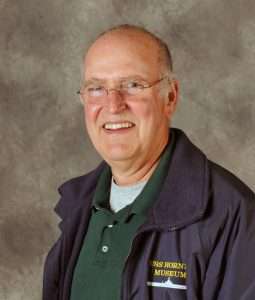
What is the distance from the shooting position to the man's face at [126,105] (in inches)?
81.2

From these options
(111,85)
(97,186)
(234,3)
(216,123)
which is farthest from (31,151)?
(111,85)

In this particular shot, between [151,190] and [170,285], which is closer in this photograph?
[170,285]

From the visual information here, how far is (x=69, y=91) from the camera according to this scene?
381 cm

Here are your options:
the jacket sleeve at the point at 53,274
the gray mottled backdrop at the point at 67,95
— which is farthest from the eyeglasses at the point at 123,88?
the gray mottled backdrop at the point at 67,95

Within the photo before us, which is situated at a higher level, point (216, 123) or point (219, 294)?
point (216, 123)

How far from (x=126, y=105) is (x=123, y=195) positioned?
0.24 metres

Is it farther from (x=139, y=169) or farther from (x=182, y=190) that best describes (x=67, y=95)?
(x=182, y=190)

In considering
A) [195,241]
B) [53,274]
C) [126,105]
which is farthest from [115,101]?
[53,274]

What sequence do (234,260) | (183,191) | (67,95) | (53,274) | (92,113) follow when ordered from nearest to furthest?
(234,260) < (183,191) < (92,113) < (53,274) < (67,95)

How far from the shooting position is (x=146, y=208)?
206 centimetres

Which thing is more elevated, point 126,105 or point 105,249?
point 126,105

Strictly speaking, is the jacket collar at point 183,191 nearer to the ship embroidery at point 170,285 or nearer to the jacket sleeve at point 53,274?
the ship embroidery at point 170,285

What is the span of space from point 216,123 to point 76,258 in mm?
1613

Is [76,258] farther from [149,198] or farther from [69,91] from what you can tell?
[69,91]
